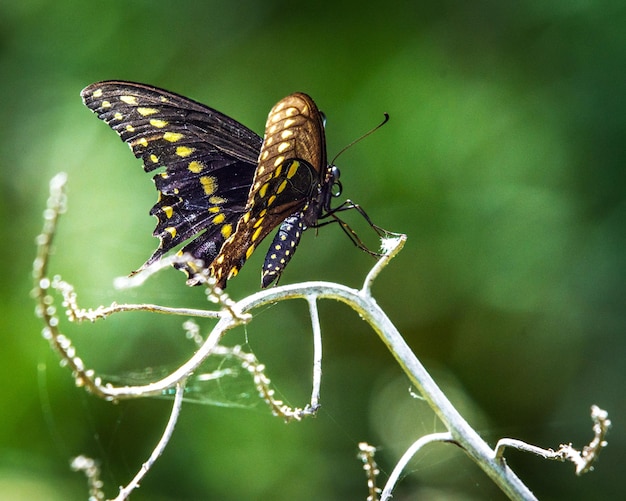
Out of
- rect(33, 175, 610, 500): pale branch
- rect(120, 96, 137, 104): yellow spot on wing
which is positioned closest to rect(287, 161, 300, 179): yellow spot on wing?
rect(120, 96, 137, 104): yellow spot on wing

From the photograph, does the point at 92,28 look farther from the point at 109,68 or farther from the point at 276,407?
the point at 276,407

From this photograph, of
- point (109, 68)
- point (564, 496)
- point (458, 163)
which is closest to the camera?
point (564, 496)

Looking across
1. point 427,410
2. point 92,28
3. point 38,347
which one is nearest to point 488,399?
point 427,410

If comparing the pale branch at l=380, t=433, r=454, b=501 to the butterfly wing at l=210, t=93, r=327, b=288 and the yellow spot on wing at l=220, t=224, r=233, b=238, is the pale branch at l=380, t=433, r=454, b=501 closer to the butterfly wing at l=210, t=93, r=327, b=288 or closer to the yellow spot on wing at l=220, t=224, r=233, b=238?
the butterfly wing at l=210, t=93, r=327, b=288

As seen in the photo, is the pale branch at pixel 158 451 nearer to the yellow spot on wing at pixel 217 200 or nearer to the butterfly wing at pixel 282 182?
the butterfly wing at pixel 282 182

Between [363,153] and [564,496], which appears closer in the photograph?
[564,496]

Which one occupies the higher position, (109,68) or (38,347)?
(109,68)

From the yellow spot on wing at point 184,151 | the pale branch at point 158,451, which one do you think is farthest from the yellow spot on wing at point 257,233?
the pale branch at point 158,451

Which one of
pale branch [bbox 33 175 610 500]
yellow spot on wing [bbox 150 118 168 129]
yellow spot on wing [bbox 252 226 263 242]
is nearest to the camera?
pale branch [bbox 33 175 610 500]

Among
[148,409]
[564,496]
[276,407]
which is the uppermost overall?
[148,409]
